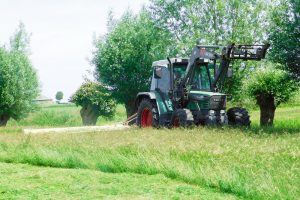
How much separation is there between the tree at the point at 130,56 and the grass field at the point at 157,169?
17.3m

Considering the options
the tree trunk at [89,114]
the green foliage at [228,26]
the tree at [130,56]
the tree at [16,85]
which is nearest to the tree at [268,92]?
the green foliage at [228,26]

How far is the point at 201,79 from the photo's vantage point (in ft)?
50.2

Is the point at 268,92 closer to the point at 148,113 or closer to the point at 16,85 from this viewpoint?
the point at 148,113

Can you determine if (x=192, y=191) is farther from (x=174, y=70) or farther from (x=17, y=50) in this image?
(x=17, y=50)

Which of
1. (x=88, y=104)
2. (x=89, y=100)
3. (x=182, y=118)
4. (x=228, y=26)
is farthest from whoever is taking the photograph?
(x=88, y=104)

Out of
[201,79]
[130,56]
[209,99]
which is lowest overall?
[209,99]

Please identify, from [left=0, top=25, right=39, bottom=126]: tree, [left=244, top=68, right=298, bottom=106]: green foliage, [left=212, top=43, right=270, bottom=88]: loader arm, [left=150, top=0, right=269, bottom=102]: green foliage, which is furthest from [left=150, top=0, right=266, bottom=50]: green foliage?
[left=0, top=25, right=39, bottom=126]: tree

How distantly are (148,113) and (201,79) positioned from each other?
2690mm

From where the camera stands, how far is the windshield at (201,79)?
1512cm

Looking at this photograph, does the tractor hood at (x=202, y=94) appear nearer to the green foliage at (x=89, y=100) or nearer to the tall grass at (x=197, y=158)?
the tall grass at (x=197, y=158)

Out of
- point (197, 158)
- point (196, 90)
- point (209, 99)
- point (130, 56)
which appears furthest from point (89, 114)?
point (197, 158)

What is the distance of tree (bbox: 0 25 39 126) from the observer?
111ft

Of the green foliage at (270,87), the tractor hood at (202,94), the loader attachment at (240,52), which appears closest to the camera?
the loader attachment at (240,52)

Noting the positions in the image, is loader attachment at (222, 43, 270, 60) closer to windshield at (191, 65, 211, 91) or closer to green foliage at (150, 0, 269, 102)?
windshield at (191, 65, 211, 91)
